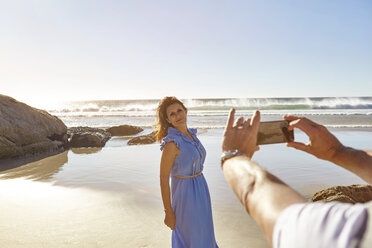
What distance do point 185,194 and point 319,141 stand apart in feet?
5.10

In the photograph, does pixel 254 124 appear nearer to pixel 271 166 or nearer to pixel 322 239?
pixel 322 239

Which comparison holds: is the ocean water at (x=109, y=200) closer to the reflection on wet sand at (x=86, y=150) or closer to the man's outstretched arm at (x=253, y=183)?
the reflection on wet sand at (x=86, y=150)

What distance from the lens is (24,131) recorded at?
848 cm

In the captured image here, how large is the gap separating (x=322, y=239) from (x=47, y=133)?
10.3 m

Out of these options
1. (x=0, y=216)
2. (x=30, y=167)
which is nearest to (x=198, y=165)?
(x=0, y=216)

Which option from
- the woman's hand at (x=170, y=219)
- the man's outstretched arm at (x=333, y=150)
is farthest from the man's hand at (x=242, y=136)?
the woman's hand at (x=170, y=219)

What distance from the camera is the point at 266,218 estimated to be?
2.65ft

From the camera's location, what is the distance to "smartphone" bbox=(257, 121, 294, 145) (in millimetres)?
1326

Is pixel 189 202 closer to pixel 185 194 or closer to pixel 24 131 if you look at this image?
pixel 185 194

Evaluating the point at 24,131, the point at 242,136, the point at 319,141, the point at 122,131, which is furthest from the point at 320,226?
the point at 122,131

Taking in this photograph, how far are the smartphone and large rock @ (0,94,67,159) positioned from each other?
332 inches

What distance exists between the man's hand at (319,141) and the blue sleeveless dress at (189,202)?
1.44 m

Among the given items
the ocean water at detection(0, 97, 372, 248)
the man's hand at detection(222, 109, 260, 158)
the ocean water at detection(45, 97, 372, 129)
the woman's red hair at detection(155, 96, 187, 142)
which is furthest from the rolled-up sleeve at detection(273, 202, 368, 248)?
the ocean water at detection(45, 97, 372, 129)

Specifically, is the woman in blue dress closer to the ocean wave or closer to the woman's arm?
the woman's arm
